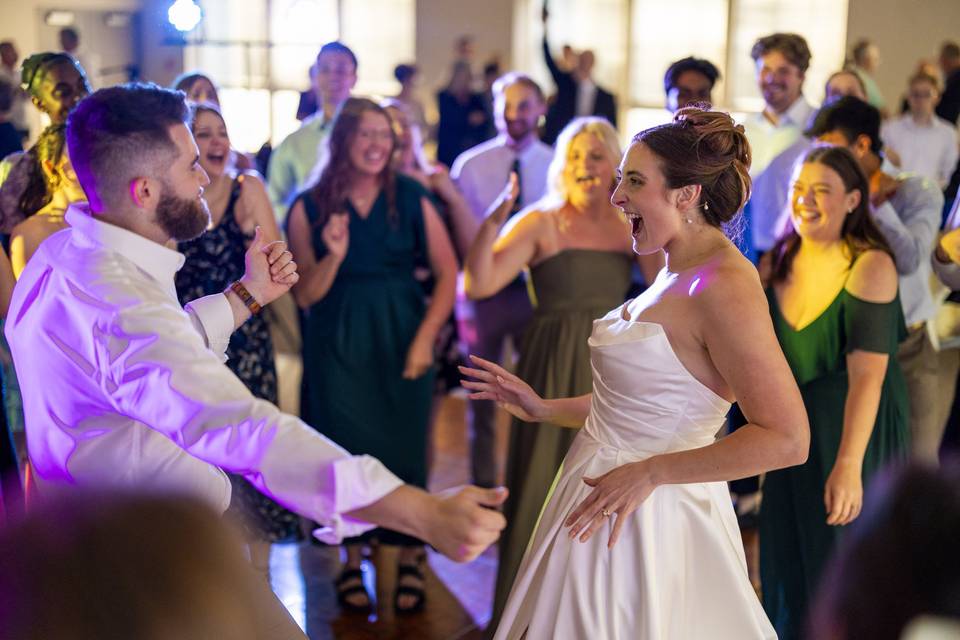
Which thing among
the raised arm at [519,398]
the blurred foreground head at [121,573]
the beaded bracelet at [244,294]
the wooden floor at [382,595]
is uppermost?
the blurred foreground head at [121,573]

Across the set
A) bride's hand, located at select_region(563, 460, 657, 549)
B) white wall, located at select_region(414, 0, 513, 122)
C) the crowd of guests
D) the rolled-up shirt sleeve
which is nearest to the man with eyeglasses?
the crowd of guests

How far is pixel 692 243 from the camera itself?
193 cm

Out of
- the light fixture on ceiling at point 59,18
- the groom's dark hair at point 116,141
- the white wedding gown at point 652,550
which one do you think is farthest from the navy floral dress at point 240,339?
the light fixture on ceiling at point 59,18

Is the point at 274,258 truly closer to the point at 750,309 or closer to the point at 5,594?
the point at 750,309

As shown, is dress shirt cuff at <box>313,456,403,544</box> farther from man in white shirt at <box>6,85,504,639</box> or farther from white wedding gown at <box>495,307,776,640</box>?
white wedding gown at <box>495,307,776,640</box>

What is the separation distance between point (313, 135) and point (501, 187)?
2.59 feet

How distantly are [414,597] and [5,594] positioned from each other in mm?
2714

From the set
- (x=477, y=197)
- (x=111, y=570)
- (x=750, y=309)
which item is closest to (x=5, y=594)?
(x=111, y=570)

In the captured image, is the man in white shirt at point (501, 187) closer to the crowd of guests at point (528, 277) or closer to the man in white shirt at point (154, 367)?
the crowd of guests at point (528, 277)

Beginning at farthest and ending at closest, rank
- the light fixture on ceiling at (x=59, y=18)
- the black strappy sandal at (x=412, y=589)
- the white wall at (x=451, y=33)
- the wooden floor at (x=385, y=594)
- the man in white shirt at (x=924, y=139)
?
the light fixture on ceiling at (x=59, y=18)
the white wall at (x=451, y=33)
the man in white shirt at (x=924, y=139)
the black strappy sandal at (x=412, y=589)
the wooden floor at (x=385, y=594)

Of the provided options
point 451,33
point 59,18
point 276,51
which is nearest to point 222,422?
point 451,33

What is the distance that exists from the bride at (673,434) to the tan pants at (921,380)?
164cm

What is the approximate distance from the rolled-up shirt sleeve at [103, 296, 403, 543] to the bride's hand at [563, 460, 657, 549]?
475 mm

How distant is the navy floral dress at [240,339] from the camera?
311 centimetres
